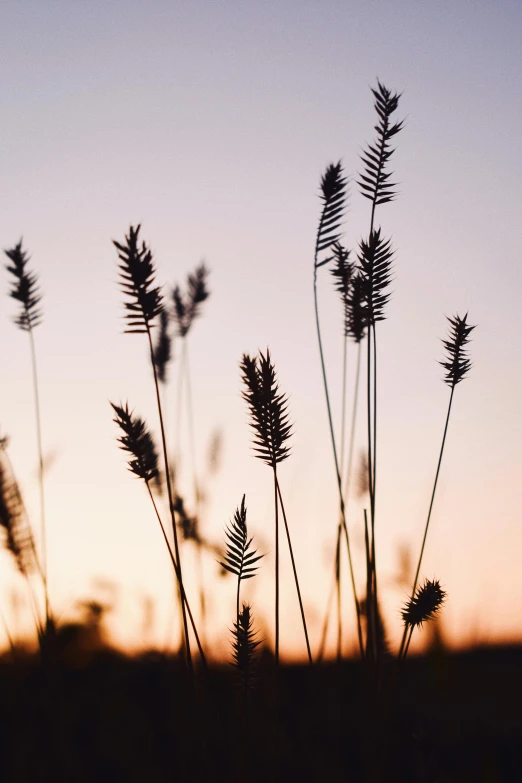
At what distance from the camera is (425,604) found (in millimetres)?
1171

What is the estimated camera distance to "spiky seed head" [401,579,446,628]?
3.83 ft

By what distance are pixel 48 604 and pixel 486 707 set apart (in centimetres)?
212

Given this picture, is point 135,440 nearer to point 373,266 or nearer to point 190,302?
point 373,266

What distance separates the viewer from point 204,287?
2.42 metres

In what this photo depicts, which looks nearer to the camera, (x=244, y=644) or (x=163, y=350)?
(x=244, y=644)

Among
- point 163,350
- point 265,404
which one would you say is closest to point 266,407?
point 265,404

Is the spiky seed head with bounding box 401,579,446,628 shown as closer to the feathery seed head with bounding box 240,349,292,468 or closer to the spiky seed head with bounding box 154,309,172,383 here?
the feathery seed head with bounding box 240,349,292,468

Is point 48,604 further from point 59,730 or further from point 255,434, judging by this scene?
point 255,434

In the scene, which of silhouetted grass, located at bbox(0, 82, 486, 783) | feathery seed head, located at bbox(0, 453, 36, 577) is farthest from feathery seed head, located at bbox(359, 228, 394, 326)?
feathery seed head, located at bbox(0, 453, 36, 577)

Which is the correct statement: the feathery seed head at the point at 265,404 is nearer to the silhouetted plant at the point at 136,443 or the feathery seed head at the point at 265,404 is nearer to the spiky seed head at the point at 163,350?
the silhouetted plant at the point at 136,443

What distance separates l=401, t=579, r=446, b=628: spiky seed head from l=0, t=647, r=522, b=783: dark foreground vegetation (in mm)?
124

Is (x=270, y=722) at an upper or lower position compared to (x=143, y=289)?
lower

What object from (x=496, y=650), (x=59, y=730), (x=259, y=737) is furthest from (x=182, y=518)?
(x=496, y=650)

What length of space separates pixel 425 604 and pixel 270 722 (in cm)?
45
